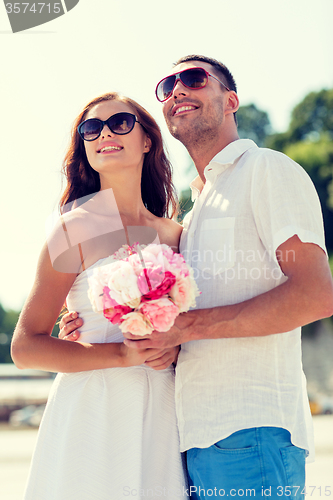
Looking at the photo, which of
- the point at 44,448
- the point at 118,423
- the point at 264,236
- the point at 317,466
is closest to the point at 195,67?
the point at 264,236

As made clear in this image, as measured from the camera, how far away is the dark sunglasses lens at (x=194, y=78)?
3.85 meters

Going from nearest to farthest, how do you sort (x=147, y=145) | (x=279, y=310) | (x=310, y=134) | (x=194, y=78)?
(x=279, y=310), (x=194, y=78), (x=147, y=145), (x=310, y=134)

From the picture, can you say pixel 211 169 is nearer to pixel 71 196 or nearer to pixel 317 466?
pixel 71 196

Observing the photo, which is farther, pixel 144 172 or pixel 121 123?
pixel 144 172

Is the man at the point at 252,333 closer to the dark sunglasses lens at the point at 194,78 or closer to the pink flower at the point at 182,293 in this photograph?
the pink flower at the point at 182,293

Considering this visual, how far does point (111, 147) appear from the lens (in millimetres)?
3617

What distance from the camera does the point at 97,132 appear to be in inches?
142

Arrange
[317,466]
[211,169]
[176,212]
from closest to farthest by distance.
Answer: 1. [211,169]
2. [176,212]
3. [317,466]

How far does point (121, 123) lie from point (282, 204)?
1.47 metres

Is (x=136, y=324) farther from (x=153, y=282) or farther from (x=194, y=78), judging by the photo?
(x=194, y=78)

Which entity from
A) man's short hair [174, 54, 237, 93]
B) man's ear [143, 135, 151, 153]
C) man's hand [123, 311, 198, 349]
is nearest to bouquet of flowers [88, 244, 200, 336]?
man's hand [123, 311, 198, 349]

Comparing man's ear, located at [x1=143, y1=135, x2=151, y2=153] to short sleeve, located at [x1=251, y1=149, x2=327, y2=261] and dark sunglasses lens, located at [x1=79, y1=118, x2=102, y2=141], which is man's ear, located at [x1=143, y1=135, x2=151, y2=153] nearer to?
dark sunglasses lens, located at [x1=79, y1=118, x2=102, y2=141]

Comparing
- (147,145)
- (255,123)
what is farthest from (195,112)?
(255,123)

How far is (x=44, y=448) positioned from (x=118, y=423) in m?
0.49
